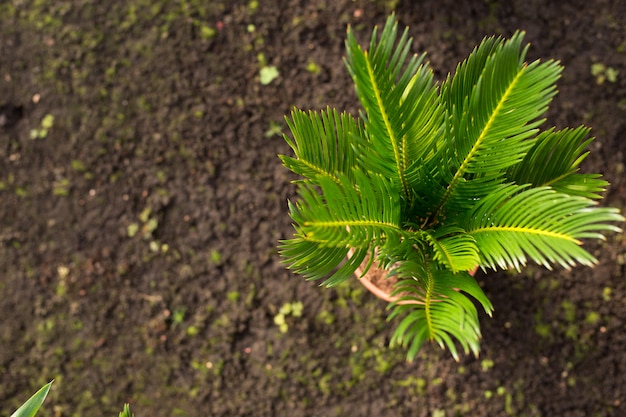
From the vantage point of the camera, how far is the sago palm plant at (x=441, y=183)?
1.01 m

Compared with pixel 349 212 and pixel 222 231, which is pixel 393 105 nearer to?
pixel 349 212

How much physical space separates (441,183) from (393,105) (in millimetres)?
314

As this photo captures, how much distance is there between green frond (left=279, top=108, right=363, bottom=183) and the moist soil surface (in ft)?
1.88

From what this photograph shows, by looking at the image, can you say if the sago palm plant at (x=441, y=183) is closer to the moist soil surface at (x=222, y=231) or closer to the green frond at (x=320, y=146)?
the green frond at (x=320, y=146)

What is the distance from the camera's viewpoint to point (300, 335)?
186 cm

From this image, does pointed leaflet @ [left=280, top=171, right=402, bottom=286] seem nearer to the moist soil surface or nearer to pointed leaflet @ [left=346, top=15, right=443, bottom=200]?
pointed leaflet @ [left=346, top=15, right=443, bottom=200]

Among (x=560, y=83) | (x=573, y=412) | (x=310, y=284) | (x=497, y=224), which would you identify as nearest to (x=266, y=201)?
(x=310, y=284)

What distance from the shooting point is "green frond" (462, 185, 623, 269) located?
956 millimetres

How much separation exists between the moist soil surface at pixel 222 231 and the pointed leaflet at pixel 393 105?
0.68 metres

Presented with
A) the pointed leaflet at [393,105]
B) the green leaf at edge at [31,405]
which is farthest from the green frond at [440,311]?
the green leaf at edge at [31,405]

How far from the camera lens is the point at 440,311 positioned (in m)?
1.09

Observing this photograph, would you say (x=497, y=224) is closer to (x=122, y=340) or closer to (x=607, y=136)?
(x=607, y=136)

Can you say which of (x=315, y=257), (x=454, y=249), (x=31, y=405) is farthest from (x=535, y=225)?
(x=31, y=405)

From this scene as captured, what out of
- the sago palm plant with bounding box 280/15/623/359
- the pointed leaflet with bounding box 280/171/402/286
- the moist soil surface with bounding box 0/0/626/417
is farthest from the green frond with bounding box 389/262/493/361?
the moist soil surface with bounding box 0/0/626/417
